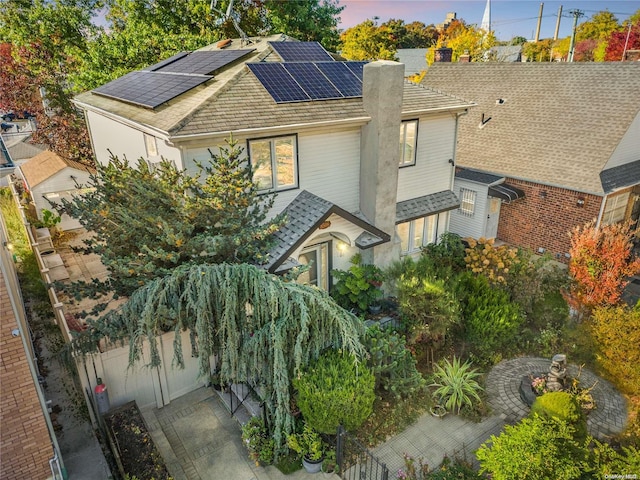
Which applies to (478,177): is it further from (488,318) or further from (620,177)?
(488,318)

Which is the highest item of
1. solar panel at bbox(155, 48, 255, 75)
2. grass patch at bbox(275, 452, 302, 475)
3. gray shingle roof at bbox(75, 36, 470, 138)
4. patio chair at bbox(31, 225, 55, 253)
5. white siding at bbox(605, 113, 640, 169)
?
solar panel at bbox(155, 48, 255, 75)

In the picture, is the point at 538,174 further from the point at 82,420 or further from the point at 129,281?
the point at 82,420

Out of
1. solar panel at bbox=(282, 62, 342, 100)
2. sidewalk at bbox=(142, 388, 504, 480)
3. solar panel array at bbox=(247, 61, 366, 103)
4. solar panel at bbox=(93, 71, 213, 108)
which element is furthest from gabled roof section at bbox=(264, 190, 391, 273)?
solar panel at bbox=(93, 71, 213, 108)

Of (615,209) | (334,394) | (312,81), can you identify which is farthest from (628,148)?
(334,394)

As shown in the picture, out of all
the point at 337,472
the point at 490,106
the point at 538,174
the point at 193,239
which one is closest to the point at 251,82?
the point at 193,239

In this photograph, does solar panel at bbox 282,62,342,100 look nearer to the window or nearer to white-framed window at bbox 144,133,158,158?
the window

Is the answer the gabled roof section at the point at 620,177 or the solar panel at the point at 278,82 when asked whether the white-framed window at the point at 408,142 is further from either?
the gabled roof section at the point at 620,177
